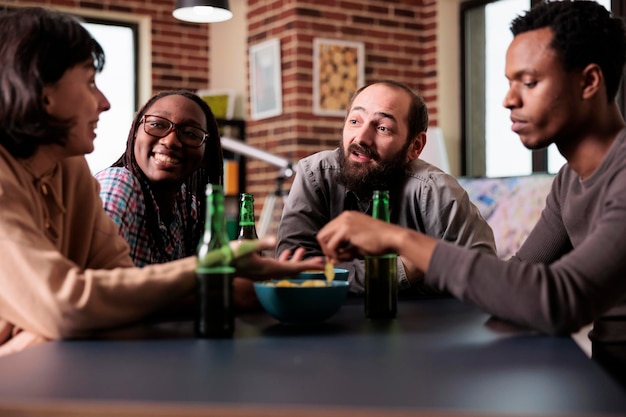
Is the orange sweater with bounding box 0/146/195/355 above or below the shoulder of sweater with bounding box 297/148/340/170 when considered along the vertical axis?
below

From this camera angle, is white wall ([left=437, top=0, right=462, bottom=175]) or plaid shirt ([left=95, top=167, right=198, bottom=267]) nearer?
plaid shirt ([left=95, top=167, right=198, bottom=267])

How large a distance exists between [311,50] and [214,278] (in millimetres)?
4346

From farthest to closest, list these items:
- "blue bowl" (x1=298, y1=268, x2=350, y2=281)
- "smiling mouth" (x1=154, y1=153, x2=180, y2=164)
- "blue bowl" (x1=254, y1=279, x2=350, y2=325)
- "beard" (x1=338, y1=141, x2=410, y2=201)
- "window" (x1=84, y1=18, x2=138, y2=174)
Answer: "window" (x1=84, y1=18, x2=138, y2=174) → "beard" (x1=338, y1=141, x2=410, y2=201) → "smiling mouth" (x1=154, y1=153, x2=180, y2=164) → "blue bowl" (x1=298, y1=268, x2=350, y2=281) → "blue bowl" (x1=254, y1=279, x2=350, y2=325)

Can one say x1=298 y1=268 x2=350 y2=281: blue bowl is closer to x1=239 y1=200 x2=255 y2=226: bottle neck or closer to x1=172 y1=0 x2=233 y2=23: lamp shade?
x1=239 y1=200 x2=255 y2=226: bottle neck

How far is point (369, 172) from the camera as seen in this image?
2217mm

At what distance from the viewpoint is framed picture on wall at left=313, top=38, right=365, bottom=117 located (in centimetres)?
533

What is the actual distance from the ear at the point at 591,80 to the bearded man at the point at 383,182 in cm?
68

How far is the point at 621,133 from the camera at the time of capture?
1.43 m

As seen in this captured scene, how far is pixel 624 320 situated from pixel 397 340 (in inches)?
25.2

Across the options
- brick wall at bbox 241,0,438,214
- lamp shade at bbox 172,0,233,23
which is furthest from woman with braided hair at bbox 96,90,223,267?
brick wall at bbox 241,0,438,214

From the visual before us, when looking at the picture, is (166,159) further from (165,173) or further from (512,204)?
(512,204)

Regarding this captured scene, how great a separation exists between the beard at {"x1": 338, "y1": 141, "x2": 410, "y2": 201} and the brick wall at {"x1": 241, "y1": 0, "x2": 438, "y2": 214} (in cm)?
284

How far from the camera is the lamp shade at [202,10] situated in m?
3.48

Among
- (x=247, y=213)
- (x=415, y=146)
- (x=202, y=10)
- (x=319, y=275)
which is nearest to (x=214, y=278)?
(x=319, y=275)
